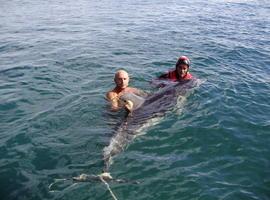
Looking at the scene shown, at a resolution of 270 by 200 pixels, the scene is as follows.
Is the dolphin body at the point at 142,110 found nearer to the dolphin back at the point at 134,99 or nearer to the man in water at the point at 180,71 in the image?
the dolphin back at the point at 134,99

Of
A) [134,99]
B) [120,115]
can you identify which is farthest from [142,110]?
[120,115]

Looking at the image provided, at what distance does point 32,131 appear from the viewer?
9344 mm

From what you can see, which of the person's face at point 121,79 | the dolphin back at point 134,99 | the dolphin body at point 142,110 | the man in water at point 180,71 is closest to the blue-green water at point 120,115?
the dolphin body at point 142,110

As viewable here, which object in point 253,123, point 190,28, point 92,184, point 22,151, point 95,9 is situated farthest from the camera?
point 95,9

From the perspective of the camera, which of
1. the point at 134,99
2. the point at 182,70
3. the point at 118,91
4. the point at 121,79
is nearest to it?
the point at 134,99

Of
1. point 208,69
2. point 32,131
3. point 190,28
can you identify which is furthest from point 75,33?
point 32,131

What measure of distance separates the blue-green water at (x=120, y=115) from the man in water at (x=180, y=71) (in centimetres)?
70

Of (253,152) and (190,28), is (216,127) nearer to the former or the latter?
(253,152)

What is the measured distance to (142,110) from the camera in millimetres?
9844

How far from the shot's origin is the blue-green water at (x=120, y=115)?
7574mm

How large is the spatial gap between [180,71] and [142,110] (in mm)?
2854

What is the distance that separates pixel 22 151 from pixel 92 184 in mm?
2240

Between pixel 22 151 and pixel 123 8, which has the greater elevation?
pixel 123 8

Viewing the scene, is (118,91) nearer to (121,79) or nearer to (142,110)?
(121,79)
